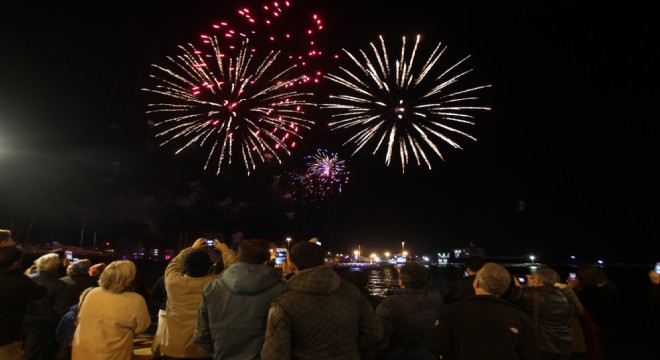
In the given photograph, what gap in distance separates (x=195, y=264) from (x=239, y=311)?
4.05 ft

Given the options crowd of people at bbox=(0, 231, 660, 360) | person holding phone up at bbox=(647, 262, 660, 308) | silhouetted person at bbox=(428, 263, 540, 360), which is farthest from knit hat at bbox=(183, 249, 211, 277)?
person holding phone up at bbox=(647, 262, 660, 308)

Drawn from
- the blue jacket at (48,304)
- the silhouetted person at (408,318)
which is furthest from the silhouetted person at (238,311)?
the blue jacket at (48,304)

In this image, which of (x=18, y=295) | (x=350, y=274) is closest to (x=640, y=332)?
(x=350, y=274)

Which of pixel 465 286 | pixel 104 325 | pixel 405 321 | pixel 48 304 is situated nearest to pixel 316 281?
pixel 405 321

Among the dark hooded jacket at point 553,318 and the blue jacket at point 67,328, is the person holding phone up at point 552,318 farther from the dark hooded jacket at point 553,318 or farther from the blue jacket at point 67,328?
the blue jacket at point 67,328

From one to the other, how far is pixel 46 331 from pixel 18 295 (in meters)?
1.51

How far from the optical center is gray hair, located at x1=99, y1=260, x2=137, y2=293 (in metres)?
4.47

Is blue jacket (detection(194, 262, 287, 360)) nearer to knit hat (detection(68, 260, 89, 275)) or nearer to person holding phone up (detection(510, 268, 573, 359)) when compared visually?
person holding phone up (detection(510, 268, 573, 359))

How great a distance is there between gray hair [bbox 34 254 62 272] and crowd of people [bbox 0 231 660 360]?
2 cm

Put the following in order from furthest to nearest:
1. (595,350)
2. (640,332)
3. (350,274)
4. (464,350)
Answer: (640,332), (595,350), (350,274), (464,350)

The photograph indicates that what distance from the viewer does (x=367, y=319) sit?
362 cm

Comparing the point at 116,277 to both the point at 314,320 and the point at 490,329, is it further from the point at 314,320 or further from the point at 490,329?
the point at 490,329

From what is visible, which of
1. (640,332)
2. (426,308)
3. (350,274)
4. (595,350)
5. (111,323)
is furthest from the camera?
(640,332)

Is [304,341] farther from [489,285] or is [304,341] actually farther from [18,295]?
[18,295]
